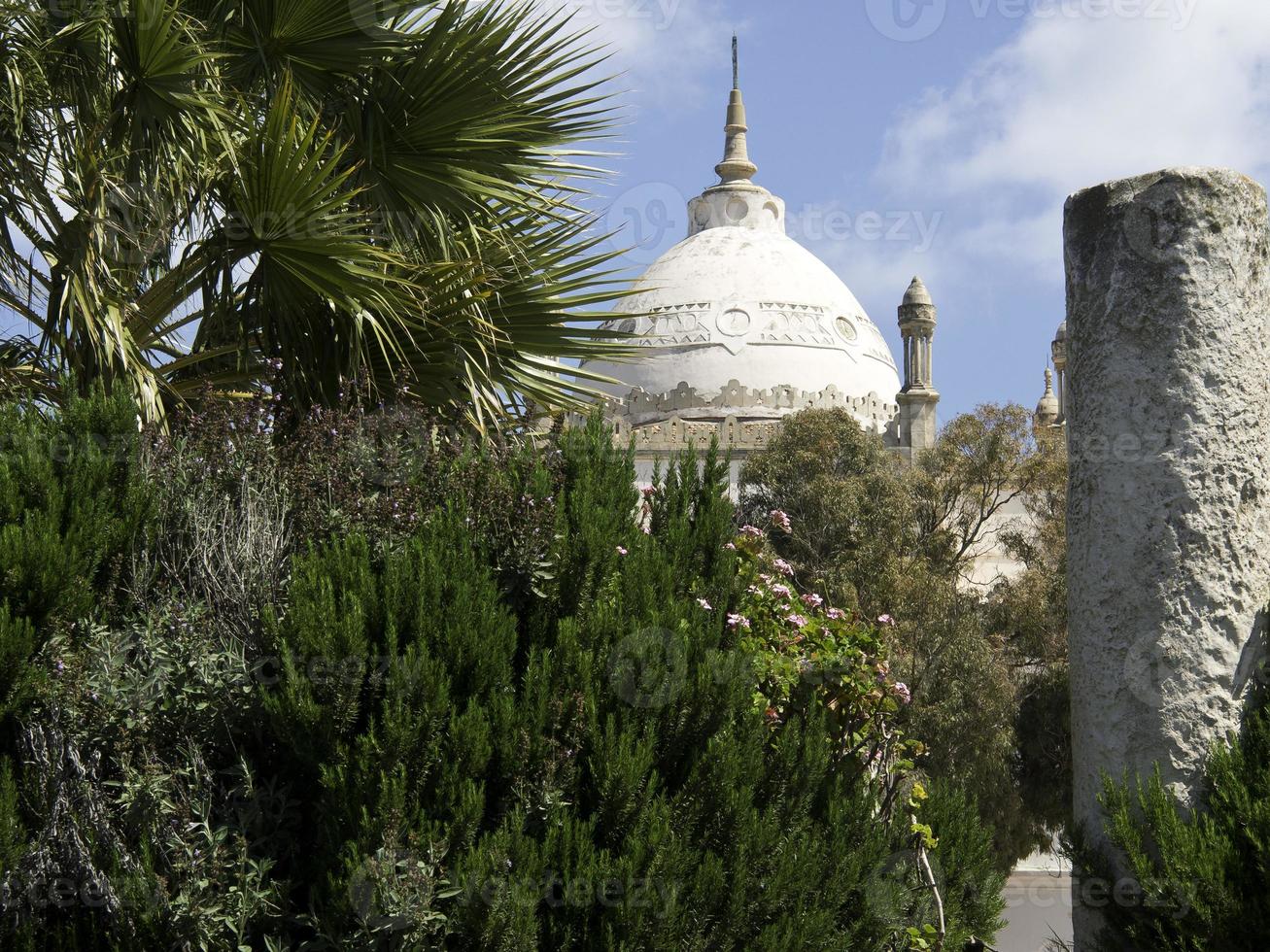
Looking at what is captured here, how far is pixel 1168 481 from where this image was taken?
5277mm

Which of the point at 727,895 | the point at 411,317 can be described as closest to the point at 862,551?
the point at 411,317

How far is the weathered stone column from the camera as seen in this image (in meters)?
5.23

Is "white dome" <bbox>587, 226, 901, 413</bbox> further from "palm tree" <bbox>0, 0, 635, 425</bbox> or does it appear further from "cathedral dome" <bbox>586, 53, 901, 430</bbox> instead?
"palm tree" <bbox>0, 0, 635, 425</bbox>

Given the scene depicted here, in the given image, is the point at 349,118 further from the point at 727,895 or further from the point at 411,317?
the point at 727,895

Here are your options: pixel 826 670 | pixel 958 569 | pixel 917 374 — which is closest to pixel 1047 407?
pixel 917 374

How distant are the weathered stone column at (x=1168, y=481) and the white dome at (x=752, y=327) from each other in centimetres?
3230

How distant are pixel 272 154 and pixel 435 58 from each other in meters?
1.56

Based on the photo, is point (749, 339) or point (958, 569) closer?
point (958, 569)

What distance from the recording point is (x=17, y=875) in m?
5.26

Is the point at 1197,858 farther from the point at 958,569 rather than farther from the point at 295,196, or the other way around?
the point at 958,569

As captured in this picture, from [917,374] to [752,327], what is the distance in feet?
20.3

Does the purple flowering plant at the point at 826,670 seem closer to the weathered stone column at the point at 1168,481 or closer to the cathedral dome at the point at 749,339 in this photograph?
the weathered stone column at the point at 1168,481

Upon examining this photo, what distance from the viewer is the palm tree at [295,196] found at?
23.8 ft

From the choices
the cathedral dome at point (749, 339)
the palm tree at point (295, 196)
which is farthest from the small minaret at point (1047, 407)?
the palm tree at point (295, 196)
